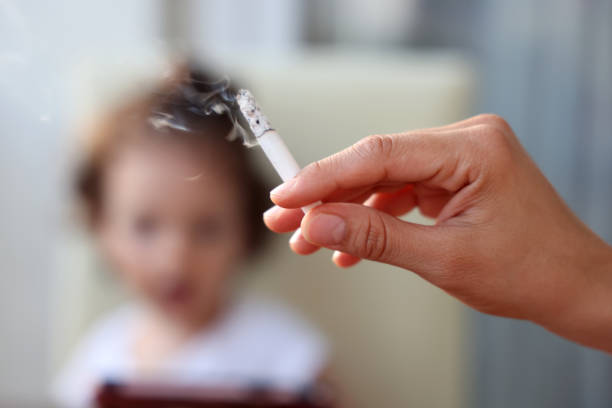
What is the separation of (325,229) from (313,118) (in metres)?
0.54

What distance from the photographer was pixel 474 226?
0.36 metres

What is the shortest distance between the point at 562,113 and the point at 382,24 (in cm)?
43

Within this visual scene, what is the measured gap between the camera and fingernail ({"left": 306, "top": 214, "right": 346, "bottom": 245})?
13.6 inches

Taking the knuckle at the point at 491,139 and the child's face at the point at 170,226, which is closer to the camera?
the knuckle at the point at 491,139

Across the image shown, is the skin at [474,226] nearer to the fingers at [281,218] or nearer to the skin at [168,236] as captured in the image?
the fingers at [281,218]

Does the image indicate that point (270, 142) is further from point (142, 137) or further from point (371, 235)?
point (142, 137)

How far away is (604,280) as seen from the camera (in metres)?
0.40

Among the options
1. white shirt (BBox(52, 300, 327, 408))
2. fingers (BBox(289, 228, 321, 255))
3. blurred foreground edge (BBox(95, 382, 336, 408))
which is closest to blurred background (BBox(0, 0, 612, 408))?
white shirt (BBox(52, 300, 327, 408))

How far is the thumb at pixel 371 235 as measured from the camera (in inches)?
13.7

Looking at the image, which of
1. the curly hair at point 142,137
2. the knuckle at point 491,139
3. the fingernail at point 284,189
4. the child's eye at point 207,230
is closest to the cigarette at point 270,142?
the fingernail at point 284,189

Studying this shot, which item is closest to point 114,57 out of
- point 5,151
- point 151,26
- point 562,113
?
point 151,26

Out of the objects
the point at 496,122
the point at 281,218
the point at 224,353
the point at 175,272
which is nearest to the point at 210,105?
the point at 281,218

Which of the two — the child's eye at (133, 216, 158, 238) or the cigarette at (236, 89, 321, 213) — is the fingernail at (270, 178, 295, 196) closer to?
the cigarette at (236, 89, 321, 213)

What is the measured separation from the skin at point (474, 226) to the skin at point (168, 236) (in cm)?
41
